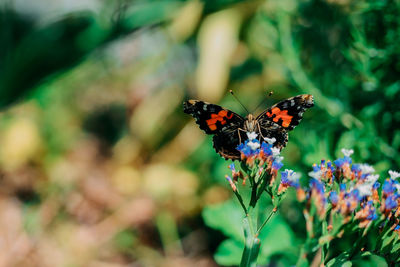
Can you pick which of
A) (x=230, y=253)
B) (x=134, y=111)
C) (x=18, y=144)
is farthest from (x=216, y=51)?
(x=230, y=253)

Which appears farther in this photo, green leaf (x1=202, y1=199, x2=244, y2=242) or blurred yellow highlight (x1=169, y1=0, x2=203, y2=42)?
blurred yellow highlight (x1=169, y1=0, x2=203, y2=42)

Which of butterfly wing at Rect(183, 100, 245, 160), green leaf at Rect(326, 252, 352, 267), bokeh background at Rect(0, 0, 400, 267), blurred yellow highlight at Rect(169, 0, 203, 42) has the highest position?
blurred yellow highlight at Rect(169, 0, 203, 42)

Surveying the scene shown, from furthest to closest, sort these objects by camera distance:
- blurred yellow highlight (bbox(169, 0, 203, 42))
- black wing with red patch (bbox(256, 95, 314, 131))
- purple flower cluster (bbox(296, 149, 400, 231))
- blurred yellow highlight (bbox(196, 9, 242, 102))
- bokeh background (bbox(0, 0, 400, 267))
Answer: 1. blurred yellow highlight (bbox(169, 0, 203, 42))
2. blurred yellow highlight (bbox(196, 9, 242, 102))
3. bokeh background (bbox(0, 0, 400, 267))
4. black wing with red patch (bbox(256, 95, 314, 131))
5. purple flower cluster (bbox(296, 149, 400, 231))

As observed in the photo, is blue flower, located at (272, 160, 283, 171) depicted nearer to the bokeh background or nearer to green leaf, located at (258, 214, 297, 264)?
green leaf, located at (258, 214, 297, 264)

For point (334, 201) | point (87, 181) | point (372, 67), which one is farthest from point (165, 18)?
point (334, 201)

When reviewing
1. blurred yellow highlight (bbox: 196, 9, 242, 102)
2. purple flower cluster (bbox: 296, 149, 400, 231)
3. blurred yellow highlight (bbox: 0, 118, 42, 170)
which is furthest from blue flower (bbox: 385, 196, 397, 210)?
blurred yellow highlight (bbox: 0, 118, 42, 170)

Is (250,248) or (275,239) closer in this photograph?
(250,248)

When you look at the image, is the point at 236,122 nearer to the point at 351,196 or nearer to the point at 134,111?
the point at 351,196
